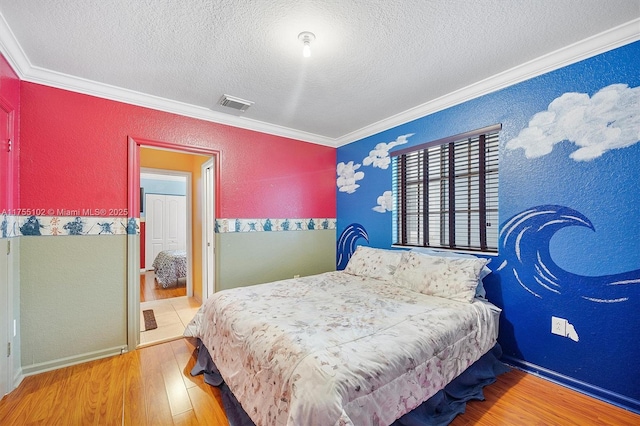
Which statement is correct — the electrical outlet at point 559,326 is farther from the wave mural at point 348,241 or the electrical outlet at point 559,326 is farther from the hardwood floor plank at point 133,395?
the hardwood floor plank at point 133,395

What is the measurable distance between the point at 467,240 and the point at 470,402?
55.1 inches

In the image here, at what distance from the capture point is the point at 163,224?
260 inches

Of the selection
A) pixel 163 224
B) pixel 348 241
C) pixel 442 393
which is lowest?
pixel 442 393

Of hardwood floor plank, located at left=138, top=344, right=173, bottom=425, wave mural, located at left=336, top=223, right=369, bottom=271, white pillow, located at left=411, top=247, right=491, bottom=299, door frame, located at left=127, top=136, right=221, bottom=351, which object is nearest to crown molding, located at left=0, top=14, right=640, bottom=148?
door frame, located at left=127, top=136, right=221, bottom=351

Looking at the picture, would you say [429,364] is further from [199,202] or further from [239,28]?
[199,202]

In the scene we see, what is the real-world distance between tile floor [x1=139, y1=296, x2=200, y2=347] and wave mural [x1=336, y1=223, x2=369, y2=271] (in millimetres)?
2155

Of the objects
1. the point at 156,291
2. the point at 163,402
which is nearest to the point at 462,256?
the point at 163,402

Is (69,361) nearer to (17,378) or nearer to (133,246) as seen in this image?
(17,378)

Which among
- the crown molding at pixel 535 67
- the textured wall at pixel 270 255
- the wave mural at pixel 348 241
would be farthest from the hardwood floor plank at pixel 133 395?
the crown molding at pixel 535 67

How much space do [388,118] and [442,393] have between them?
2787 millimetres

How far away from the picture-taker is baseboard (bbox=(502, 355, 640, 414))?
5.76 feet

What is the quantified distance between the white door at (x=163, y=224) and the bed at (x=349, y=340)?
4936mm

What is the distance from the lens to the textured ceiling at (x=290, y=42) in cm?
160

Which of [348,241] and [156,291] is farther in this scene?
[156,291]
